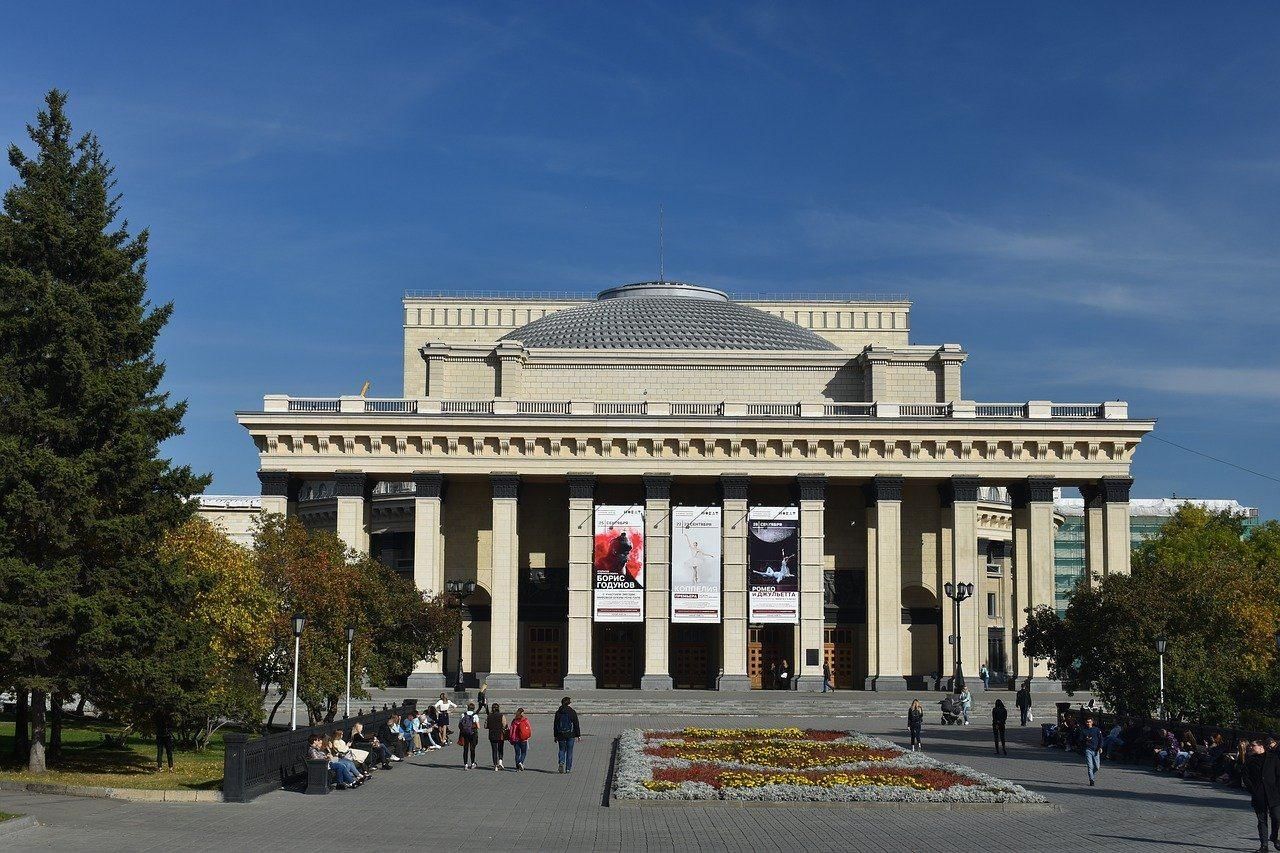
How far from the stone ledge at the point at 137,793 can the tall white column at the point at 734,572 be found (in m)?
39.7

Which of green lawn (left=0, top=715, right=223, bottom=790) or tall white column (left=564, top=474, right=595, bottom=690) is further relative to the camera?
tall white column (left=564, top=474, right=595, bottom=690)

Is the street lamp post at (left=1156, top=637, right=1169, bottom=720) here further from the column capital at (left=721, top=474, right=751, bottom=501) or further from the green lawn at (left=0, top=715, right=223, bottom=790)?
the column capital at (left=721, top=474, right=751, bottom=501)

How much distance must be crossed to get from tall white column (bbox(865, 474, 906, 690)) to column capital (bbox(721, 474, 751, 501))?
228 inches

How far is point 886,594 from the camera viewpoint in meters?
62.6

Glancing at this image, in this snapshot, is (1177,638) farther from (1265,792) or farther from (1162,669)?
(1265,792)

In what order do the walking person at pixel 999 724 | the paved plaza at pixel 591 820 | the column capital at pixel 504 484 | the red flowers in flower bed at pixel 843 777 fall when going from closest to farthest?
the paved plaza at pixel 591 820 < the red flowers in flower bed at pixel 843 777 < the walking person at pixel 999 724 < the column capital at pixel 504 484

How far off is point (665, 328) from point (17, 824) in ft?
A: 186

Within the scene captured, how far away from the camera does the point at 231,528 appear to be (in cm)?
9631

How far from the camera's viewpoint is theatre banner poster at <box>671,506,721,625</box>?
61125 millimetres

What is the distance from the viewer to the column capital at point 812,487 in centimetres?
6297

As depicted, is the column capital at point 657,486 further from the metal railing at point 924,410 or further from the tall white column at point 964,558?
the tall white column at point 964,558

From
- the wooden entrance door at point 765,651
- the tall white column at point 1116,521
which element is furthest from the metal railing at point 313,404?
the tall white column at point 1116,521

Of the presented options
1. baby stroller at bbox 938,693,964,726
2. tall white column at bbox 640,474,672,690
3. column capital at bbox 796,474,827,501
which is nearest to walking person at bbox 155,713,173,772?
baby stroller at bbox 938,693,964,726

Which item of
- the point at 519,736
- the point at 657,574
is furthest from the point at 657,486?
the point at 519,736
